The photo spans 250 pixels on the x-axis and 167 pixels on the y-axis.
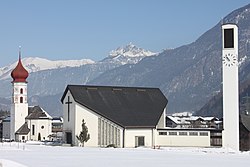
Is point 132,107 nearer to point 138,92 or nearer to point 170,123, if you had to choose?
point 138,92

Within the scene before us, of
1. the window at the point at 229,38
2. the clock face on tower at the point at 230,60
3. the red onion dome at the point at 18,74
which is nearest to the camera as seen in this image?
the window at the point at 229,38

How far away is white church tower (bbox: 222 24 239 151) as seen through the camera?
6291 centimetres

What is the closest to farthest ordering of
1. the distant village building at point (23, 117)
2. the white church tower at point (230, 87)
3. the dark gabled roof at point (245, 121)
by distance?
1. the white church tower at point (230, 87)
2. the dark gabled roof at point (245, 121)
3. the distant village building at point (23, 117)

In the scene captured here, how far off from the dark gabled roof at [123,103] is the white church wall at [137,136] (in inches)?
21.3

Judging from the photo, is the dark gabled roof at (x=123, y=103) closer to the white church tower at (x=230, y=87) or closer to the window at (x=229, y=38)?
the white church tower at (x=230, y=87)

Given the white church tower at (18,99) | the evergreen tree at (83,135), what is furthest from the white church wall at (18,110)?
the evergreen tree at (83,135)

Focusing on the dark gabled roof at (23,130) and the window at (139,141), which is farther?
the dark gabled roof at (23,130)

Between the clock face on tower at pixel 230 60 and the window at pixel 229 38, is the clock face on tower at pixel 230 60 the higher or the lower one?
the lower one

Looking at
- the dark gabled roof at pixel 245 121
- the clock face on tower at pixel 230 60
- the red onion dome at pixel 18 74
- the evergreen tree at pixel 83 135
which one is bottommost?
the evergreen tree at pixel 83 135

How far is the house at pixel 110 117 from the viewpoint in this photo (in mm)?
65250

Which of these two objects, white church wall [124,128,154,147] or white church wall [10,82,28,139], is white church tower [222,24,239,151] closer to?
white church wall [124,128,154,147]

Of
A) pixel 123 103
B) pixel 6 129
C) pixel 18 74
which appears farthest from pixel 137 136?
pixel 6 129

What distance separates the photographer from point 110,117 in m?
65.3

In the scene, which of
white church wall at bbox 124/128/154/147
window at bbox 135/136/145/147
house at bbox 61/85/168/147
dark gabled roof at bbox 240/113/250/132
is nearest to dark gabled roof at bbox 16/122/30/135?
house at bbox 61/85/168/147
